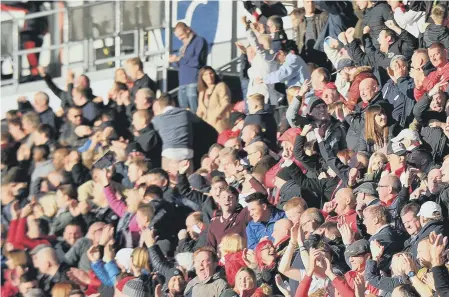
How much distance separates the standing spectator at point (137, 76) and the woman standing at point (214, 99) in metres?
1.01

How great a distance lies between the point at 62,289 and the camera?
20.2 meters

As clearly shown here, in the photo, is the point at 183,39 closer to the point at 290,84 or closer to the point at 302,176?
the point at 290,84

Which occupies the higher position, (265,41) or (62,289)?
(265,41)

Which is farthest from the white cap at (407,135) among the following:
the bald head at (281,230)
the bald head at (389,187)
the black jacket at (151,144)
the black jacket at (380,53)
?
the black jacket at (151,144)

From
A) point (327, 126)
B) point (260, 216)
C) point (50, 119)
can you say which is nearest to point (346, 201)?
point (260, 216)

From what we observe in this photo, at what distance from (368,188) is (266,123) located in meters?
3.06

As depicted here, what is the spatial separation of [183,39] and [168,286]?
13.5ft

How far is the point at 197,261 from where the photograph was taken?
17.6 metres

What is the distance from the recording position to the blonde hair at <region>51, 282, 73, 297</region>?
20172 mm

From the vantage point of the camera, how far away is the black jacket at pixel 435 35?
18234 millimetres

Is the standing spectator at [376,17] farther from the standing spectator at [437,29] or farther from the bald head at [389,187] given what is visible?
the bald head at [389,187]

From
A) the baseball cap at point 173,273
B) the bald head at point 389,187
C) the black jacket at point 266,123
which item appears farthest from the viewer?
the black jacket at point 266,123

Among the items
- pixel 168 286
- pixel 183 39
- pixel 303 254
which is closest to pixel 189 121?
pixel 183 39

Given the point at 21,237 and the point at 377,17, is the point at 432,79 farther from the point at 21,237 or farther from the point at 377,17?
the point at 21,237
